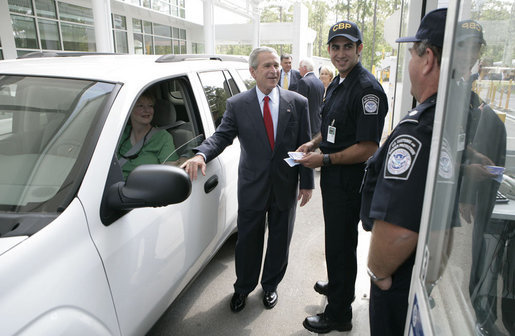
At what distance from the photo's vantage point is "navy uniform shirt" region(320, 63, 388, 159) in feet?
7.13

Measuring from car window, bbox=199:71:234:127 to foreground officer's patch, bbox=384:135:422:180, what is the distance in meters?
1.75

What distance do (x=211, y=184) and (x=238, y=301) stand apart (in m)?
1.00

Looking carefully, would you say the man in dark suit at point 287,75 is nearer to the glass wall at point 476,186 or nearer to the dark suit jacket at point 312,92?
the dark suit jacket at point 312,92

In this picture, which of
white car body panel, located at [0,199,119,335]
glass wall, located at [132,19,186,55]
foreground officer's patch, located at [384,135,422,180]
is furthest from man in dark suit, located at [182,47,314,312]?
glass wall, located at [132,19,186,55]

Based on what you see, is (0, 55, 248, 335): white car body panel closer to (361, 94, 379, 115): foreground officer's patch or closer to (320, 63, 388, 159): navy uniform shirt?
(320, 63, 388, 159): navy uniform shirt

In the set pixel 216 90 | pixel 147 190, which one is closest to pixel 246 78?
pixel 216 90

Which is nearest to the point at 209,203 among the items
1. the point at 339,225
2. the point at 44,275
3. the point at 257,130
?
the point at 257,130

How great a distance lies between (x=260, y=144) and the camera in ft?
8.64

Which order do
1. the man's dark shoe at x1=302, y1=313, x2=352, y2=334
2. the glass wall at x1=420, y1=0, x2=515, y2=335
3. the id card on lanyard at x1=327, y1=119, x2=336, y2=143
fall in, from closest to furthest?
the glass wall at x1=420, y1=0, x2=515, y2=335 < the id card on lanyard at x1=327, y1=119, x2=336, y2=143 < the man's dark shoe at x1=302, y1=313, x2=352, y2=334

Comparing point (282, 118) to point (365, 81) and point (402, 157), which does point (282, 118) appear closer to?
point (365, 81)

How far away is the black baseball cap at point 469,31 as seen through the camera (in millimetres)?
896

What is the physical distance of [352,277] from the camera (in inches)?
98.3

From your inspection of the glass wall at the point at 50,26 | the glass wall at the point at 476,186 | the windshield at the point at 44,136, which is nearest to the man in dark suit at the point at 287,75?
the windshield at the point at 44,136

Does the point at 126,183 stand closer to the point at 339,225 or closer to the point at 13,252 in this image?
the point at 13,252
